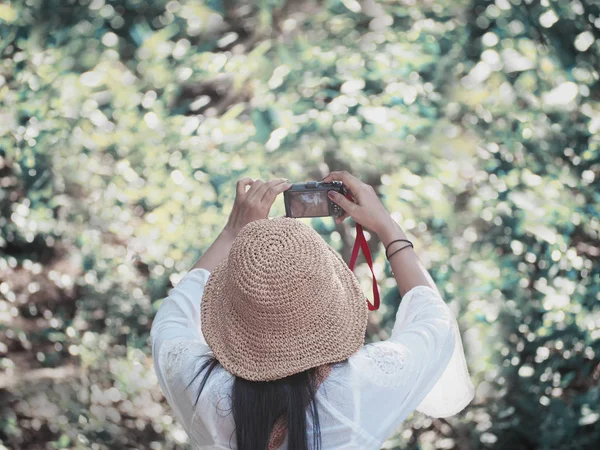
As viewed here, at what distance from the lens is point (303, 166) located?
216cm

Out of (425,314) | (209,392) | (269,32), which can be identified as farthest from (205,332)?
(269,32)

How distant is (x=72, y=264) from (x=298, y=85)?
0.92m

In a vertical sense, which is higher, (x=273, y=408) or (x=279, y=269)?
(x=279, y=269)

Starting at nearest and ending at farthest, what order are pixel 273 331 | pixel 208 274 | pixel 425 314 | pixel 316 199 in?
pixel 273 331, pixel 425 314, pixel 208 274, pixel 316 199

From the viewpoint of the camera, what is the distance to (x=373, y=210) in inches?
44.9

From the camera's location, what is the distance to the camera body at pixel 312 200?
1.22 meters

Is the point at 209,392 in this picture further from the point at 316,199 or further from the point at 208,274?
the point at 316,199

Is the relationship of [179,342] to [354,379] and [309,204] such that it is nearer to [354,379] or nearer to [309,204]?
[354,379]

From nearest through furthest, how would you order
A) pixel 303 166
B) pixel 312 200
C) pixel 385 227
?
pixel 385 227
pixel 312 200
pixel 303 166

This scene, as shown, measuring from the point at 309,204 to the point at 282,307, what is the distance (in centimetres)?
42

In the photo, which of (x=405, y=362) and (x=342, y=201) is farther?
(x=342, y=201)

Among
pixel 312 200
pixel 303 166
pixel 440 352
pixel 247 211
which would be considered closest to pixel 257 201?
pixel 247 211

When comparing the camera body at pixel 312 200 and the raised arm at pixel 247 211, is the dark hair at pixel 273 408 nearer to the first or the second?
the raised arm at pixel 247 211

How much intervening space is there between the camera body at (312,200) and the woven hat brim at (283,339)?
283mm
